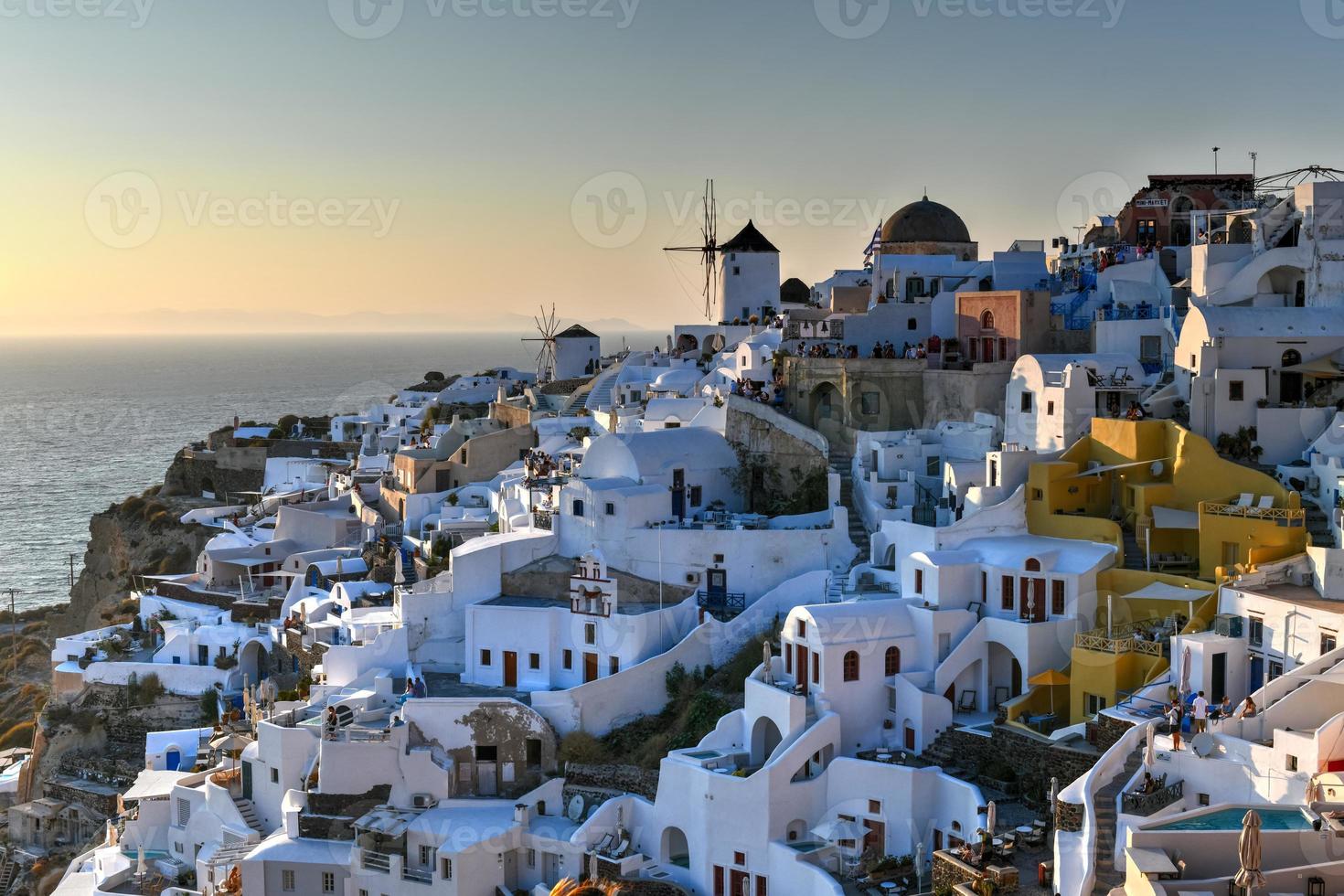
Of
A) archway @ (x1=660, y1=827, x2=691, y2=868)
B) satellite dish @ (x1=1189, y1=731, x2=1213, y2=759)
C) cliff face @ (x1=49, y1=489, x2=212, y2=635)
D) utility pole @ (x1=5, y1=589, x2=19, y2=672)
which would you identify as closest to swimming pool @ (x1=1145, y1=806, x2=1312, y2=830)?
satellite dish @ (x1=1189, y1=731, x2=1213, y2=759)

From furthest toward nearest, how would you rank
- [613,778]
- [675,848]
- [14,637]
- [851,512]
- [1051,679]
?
[14,637], [851,512], [613,778], [675,848], [1051,679]

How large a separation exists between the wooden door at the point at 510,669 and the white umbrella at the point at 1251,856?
17.3 metres

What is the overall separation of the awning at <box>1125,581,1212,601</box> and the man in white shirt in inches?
136

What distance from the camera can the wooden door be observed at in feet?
102

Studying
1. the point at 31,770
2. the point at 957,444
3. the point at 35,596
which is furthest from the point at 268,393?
the point at 957,444

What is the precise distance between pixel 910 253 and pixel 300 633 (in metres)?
20.2

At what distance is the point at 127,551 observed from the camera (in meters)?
55.9

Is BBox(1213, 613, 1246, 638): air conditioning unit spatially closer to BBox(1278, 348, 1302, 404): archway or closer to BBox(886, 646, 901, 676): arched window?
BBox(886, 646, 901, 676): arched window

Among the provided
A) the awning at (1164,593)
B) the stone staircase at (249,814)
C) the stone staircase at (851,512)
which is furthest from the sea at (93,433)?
the awning at (1164,593)

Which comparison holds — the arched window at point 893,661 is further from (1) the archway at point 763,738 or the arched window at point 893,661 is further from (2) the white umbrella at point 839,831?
(2) the white umbrella at point 839,831

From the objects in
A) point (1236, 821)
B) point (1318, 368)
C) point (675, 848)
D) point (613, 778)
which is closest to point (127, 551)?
point (613, 778)

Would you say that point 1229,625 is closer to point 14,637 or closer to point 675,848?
→ point 675,848

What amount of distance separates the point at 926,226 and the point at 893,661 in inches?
839

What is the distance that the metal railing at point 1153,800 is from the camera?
20922 millimetres
